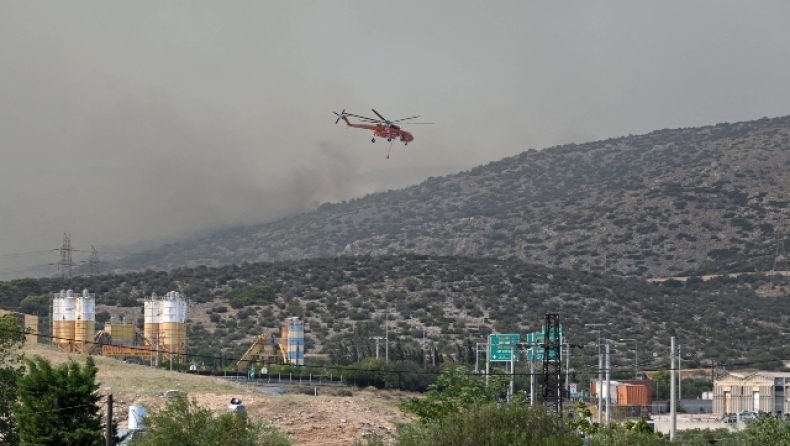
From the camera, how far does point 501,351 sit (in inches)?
3789

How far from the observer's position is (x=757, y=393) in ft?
360

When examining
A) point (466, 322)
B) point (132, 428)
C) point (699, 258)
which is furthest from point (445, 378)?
point (699, 258)

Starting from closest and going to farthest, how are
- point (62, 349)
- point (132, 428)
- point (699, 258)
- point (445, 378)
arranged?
point (132, 428), point (445, 378), point (62, 349), point (699, 258)

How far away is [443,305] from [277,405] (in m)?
80.4

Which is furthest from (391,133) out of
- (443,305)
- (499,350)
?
(443,305)

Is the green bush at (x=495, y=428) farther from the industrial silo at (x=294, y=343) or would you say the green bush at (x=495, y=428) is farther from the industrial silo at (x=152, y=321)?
the industrial silo at (x=294, y=343)

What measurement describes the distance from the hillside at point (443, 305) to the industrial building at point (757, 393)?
1709 centimetres

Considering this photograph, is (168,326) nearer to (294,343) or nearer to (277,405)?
(294,343)

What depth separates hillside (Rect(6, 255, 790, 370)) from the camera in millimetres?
135625

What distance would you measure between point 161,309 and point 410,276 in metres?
60.1

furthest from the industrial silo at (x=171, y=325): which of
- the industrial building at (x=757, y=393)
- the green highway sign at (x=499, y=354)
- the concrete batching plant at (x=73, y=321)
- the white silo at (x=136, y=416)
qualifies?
the industrial building at (x=757, y=393)

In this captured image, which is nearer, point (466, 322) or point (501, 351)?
point (501, 351)

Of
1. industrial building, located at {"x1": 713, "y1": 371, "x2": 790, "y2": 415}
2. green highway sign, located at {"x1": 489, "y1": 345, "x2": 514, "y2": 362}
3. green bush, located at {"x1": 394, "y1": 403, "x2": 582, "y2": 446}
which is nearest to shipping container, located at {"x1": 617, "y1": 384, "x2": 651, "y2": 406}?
industrial building, located at {"x1": 713, "y1": 371, "x2": 790, "y2": 415}

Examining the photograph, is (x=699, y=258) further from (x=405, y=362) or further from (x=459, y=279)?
(x=405, y=362)
